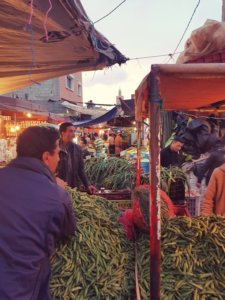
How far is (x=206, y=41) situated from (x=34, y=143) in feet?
12.4

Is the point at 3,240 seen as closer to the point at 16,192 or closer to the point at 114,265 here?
the point at 16,192

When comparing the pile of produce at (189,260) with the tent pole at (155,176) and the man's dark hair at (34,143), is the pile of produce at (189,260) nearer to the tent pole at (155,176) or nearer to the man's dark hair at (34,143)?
the tent pole at (155,176)

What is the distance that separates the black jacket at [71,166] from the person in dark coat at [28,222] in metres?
3.14

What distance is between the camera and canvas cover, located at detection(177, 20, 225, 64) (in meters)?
4.65

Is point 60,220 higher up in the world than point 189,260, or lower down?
higher up

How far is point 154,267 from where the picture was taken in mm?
2033

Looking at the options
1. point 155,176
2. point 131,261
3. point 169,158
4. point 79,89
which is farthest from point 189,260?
point 79,89

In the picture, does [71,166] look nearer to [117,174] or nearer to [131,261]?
[117,174]

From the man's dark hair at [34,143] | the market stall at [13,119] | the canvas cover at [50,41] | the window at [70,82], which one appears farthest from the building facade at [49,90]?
the man's dark hair at [34,143]

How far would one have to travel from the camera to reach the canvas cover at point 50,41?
2215mm

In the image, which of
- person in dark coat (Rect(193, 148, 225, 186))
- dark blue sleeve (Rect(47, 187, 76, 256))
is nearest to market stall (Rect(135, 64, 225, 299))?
dark blue sleeve (Rect(47, 187, 76, 256))

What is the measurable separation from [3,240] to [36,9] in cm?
157

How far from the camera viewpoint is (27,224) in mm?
1795

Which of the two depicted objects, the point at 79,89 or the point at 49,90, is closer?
the point at 49,90
